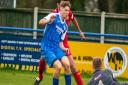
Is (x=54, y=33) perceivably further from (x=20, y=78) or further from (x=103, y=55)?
(x=103, y=55)

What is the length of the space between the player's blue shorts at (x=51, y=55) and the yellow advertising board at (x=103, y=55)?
4.90 m

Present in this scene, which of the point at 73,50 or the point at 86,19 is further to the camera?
the point at 86,19

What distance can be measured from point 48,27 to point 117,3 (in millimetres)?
18018

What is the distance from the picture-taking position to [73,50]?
676 inches

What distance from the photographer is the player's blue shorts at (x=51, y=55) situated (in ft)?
39.2

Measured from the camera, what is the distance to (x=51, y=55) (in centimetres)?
1198

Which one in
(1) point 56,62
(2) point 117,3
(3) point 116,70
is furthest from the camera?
(2) point 117,3

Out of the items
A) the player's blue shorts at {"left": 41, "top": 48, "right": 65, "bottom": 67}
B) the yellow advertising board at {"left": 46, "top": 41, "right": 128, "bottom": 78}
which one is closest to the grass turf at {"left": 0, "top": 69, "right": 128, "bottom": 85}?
the yellow advertising board at {"left": 46, "top": 41, "right": 128, "bottom": 78}

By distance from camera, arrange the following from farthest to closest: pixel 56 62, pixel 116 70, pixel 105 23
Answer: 1. pixel 105 23
2. pixel 116 70
3. pixel 56 62

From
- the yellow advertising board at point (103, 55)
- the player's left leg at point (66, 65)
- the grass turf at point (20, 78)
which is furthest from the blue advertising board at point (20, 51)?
the player's left leg at point (66, 65)

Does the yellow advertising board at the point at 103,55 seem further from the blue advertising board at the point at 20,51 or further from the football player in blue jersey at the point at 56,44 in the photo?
the football player in blue jersey at the point at 56,44

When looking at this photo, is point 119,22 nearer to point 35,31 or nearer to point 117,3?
point 35,31

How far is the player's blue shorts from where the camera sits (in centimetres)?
1195

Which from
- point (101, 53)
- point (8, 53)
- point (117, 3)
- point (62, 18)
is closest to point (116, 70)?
point (101, 53)
